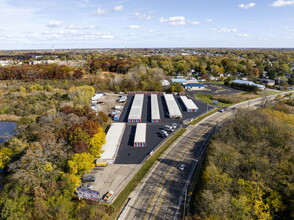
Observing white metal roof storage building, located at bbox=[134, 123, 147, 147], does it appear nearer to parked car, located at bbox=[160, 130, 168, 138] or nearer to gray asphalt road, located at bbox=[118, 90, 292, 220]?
parked car, located at bbox=[160, 130, 168, 138]

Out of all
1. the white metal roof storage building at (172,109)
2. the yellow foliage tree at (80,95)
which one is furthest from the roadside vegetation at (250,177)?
the yellow foliage tree at (80,95)

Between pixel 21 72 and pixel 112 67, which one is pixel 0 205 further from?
pixel 112 67

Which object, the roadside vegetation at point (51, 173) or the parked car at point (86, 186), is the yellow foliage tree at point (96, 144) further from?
the parked car at point (86, 186)

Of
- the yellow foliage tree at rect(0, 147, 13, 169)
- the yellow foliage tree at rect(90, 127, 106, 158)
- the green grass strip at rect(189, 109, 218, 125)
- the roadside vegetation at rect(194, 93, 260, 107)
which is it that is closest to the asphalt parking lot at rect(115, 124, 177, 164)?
the yellow foliage tree at rect(90, 127, 106, 158)

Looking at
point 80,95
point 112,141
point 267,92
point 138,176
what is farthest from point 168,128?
point 267,92

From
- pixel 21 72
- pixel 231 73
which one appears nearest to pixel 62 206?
pixel 21 72
